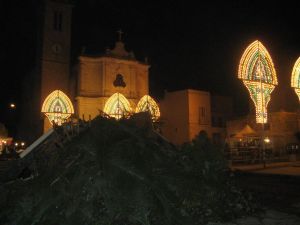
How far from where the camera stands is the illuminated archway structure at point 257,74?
1853 centimetres

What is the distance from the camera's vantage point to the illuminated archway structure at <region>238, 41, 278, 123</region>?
60.8 feet

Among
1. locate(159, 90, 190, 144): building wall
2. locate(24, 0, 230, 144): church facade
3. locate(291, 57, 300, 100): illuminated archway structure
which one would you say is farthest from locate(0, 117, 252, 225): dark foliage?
locate(159, 90, 190, 144): building wall

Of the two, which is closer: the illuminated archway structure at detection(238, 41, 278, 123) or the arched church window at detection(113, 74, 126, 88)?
the illuminated archway structure at detection(238, 41, 278, 123)

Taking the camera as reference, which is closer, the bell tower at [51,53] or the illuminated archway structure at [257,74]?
the illuminated archway structure at [257,74]

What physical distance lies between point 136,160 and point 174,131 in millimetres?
36919

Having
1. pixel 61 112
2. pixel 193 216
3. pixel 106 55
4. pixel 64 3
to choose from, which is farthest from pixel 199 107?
pixel 193 216

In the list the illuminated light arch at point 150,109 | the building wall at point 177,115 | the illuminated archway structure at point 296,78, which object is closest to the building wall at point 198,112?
the building wall at point 177,115

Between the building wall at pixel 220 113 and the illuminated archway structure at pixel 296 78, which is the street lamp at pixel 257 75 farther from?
the building wall at pixel 220 113

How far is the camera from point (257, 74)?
→ 1884cm

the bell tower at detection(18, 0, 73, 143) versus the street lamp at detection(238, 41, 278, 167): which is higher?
the bell tower at detection(18, 0, 73, 143)

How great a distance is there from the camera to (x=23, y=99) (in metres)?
55.6

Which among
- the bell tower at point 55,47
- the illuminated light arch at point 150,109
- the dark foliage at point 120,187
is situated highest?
the bell tower at point 55,47

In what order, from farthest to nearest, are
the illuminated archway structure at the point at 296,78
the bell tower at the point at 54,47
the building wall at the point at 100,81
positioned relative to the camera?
the bell tower at the point at 54,47 < the building wall at the point at 100,81 < the illuminated archway structure at the point at 296,78

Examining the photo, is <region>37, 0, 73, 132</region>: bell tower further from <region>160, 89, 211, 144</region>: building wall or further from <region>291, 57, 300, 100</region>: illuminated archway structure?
<region>291, 57, 300, 100</region>: illuminated archway structure
